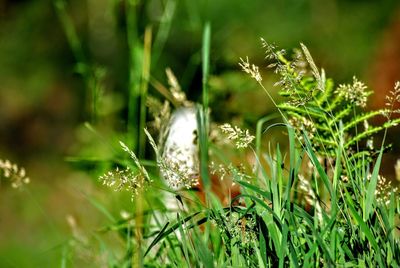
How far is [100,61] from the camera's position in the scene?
15.9 ft

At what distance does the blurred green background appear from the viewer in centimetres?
400

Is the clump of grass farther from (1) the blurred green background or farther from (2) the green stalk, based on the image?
(1) the blurred green background

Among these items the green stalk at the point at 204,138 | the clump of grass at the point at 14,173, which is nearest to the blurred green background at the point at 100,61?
the green stalk at the point at 204,138

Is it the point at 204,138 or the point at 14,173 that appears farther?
the point at 14,173

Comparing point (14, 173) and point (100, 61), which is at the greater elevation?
point (100, 61)

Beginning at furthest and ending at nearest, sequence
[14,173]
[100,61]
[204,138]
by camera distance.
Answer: [100,61]
[14,173]
[204,138]

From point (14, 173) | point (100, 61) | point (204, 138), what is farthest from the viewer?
point (100, 61)

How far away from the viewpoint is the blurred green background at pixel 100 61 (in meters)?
4.00

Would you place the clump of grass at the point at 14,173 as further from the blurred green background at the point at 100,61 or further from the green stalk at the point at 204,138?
the blurred green background at the point at 100,61

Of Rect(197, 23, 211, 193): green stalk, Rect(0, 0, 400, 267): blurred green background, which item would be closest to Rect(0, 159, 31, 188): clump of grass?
Rect(197, 23, 211, 193): green stalk

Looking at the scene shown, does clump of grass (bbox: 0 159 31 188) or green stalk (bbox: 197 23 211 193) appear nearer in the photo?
green stalk (bbox: 197 23 211 193)

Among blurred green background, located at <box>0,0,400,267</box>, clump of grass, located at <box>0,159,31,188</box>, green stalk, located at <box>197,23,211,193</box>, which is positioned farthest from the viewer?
blurred green background, located at <box>0,0,400,267</box>

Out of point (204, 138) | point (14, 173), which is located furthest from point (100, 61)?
point (204, 138)

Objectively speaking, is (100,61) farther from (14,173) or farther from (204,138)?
(204,138)
